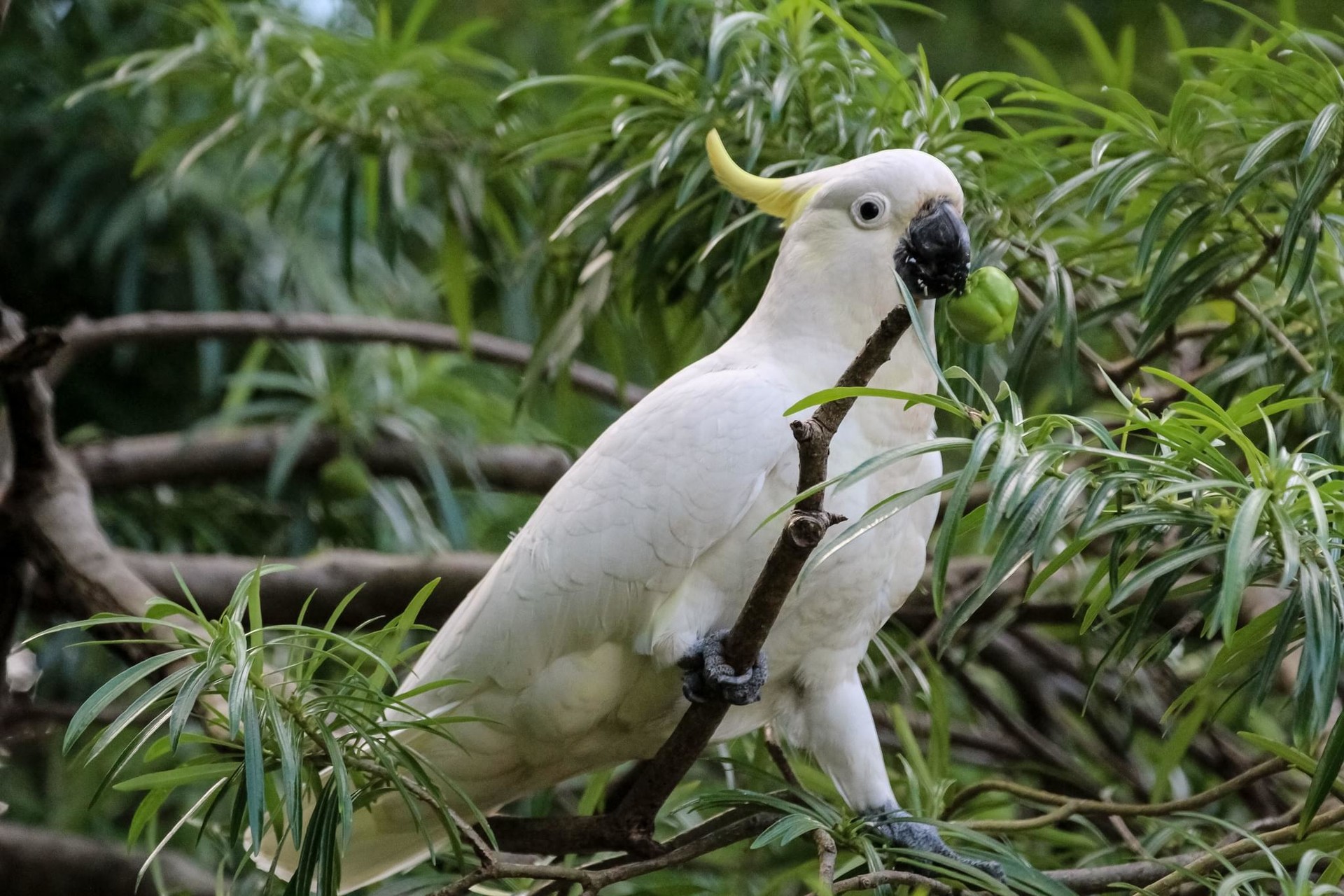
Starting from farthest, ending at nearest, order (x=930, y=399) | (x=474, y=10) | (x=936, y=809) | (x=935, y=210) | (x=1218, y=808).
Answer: (x=474, y=10) < (x=1218, y=808) < (x=936, y=809) < (x=935, y=210) < (x=930, y=399)

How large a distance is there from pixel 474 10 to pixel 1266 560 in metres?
3.30

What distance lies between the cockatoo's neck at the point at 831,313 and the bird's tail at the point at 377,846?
0.63 metres

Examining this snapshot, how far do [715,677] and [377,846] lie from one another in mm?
525

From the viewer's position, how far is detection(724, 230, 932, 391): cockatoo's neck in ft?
4.70

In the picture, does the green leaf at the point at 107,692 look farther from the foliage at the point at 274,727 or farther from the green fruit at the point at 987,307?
the green fruit at the point at 987,307

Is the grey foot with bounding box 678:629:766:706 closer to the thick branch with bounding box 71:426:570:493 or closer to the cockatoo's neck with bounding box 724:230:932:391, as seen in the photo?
the cockatoo's neck with bounding box 724:230:932:391

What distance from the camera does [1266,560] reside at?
104 cm

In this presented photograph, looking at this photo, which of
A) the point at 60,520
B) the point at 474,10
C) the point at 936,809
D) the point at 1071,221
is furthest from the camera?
the point at 474,10

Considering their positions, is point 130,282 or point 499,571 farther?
point 130,282

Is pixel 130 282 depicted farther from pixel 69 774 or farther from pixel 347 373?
pixel 69 774

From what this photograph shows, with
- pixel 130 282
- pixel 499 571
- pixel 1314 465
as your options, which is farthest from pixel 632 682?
pixel 130 282

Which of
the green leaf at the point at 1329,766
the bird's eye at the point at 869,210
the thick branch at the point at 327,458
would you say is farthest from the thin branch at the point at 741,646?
the thick branch at the point at 327,458

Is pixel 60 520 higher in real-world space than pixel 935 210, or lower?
lower

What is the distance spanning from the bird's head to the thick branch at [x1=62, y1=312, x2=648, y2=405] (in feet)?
3.26
